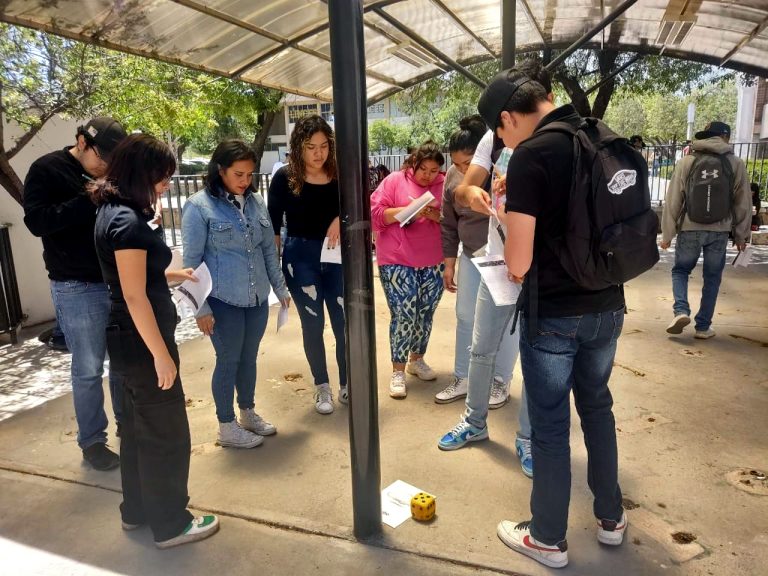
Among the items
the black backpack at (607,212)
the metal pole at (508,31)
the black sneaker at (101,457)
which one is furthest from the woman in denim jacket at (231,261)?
the metal pole at (508,31)

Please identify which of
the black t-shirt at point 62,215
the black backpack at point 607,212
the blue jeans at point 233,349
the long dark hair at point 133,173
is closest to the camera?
the black backpack at point 607,212

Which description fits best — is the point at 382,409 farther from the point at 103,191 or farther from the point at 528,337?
the point at 103,191

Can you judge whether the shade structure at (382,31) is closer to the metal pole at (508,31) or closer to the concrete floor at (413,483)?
the metal pole at (508,31)

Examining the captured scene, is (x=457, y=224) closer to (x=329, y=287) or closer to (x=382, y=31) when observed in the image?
(x=329, y=287)

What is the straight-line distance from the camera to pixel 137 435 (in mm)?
2346

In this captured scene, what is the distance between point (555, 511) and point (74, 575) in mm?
1895

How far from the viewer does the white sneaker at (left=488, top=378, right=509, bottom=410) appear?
3734 millimetres

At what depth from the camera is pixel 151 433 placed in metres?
2.33

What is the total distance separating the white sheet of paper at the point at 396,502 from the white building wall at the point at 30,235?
464 centimetres

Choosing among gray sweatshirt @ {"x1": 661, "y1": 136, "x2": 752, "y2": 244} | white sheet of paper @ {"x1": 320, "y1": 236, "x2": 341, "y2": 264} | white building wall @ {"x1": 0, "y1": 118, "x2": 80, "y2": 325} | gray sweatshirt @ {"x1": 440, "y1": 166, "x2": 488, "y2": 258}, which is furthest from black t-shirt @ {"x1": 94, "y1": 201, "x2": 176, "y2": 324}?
white building wall @ {"x1": 0, "y1": 118, "x2": 80, "y2": 325}

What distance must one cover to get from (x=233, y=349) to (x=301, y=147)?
1249 mm

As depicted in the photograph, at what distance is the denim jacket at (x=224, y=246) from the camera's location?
3.08 meters

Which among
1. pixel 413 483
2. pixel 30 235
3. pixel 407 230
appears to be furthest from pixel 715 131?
pixel 30 235

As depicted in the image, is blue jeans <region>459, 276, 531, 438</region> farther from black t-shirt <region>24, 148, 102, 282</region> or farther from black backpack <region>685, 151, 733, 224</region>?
black backpack <region>685, 151, 733, 224</region>
